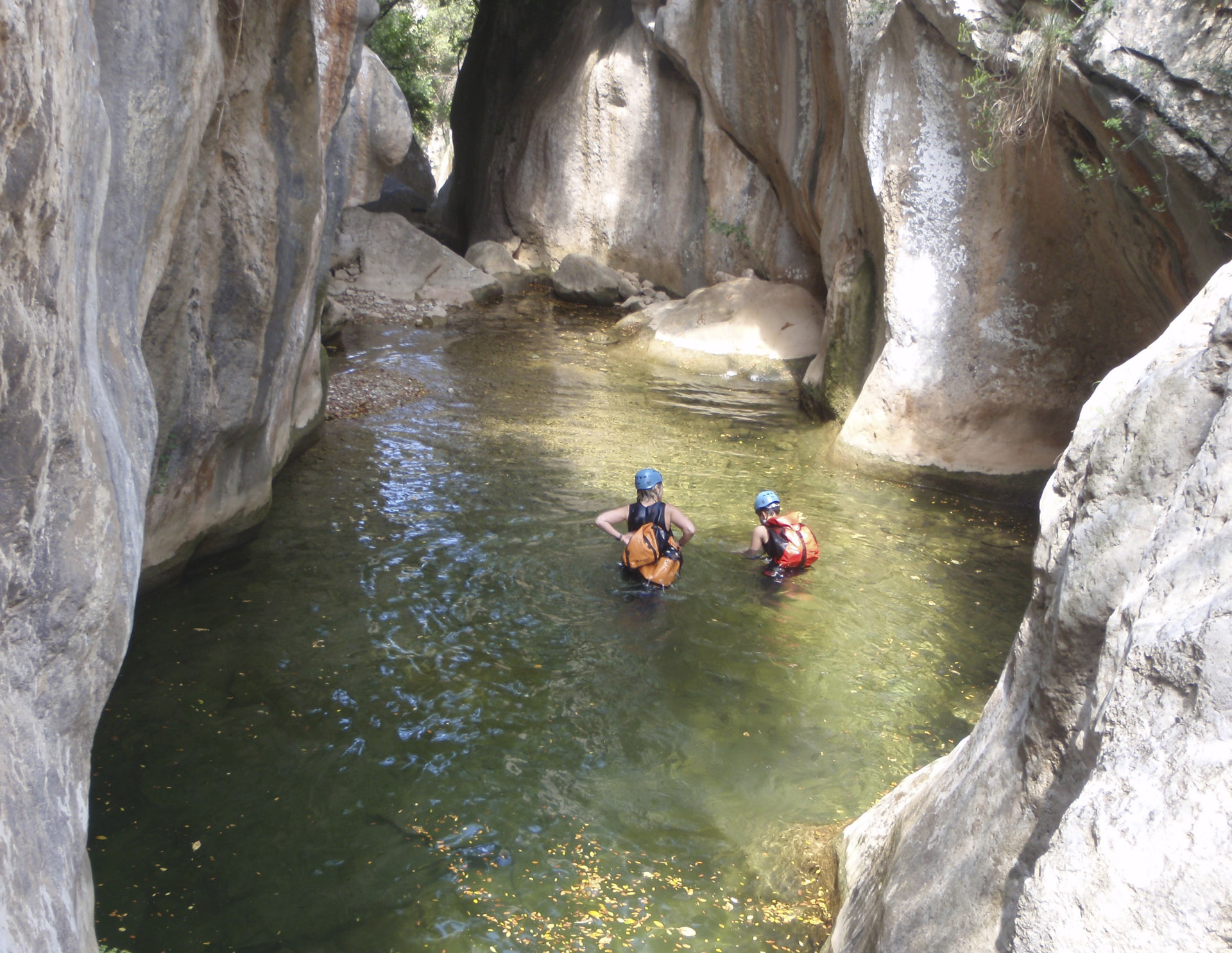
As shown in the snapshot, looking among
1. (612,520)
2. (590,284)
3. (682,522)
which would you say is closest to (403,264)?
(590,284)

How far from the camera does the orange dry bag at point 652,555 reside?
6559 mm

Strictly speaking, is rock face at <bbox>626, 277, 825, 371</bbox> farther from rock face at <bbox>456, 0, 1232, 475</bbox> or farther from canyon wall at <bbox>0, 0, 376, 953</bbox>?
canyon wall at <bbox>0, 0, 376, 953</bbox>

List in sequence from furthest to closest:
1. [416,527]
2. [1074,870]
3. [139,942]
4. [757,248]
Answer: [757,248] → [416,527] → [139,942] → [1074,870]

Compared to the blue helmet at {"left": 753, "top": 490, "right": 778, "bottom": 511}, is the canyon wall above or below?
above

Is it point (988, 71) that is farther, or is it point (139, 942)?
point (988, 71)

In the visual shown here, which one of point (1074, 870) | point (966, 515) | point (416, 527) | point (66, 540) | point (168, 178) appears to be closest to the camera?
point (1074, 870)

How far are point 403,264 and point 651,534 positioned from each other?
42.6 ft

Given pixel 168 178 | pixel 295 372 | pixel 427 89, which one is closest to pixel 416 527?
pixel 295 372

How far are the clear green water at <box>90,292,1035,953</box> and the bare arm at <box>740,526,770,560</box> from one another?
196 mm

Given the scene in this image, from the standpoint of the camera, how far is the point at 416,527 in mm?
7492

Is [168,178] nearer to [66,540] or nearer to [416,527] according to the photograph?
[66,540]

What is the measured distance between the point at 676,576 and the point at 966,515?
11.1ft

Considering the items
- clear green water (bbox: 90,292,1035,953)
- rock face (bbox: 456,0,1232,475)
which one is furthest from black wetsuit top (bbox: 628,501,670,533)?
rock face (bbox: 456,0,1232,475)

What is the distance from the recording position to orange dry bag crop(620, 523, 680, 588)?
6.56 m
